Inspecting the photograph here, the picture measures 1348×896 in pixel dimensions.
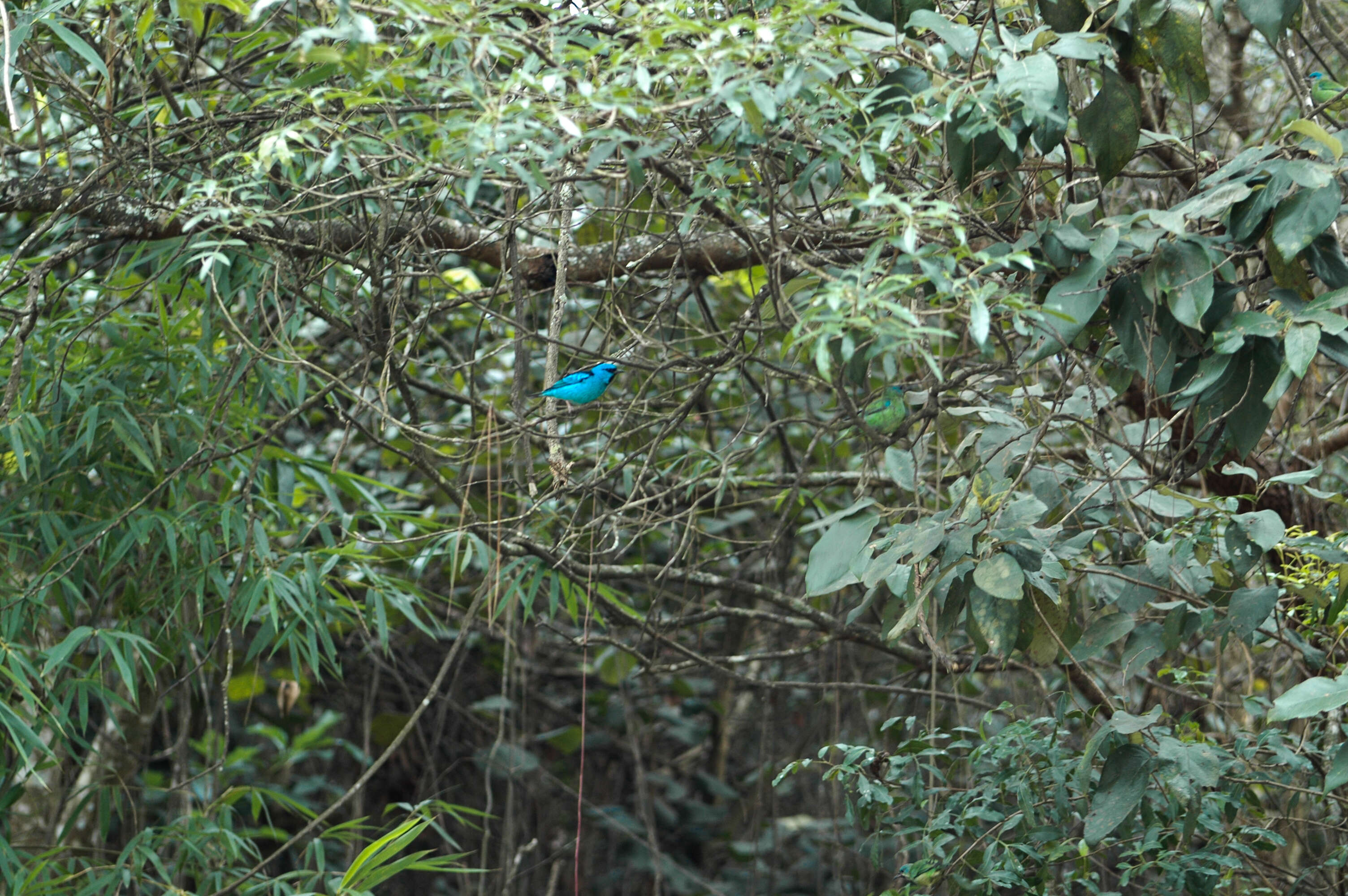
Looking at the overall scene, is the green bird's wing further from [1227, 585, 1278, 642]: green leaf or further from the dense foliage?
[1227, 585, 1278, 642]: green leaf

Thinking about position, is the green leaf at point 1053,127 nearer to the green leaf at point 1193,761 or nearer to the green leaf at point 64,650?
the green leaf at point 1193,761

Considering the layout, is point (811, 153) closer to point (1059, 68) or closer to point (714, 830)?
point (1059, 68)

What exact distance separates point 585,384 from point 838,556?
74 centimetres

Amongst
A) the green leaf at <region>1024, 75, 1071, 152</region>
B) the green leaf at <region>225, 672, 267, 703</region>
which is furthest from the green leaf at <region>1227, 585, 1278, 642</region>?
the green leaf at <region>225, 672, 267, 703</region>

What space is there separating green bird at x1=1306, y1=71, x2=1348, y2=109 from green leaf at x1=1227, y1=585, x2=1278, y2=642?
624 mm

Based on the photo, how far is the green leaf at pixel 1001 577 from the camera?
1.54m

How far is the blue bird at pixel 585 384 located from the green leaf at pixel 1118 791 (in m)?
1.10

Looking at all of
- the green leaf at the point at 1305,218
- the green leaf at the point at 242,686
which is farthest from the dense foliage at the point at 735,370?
the green leaf at the point at 242,686

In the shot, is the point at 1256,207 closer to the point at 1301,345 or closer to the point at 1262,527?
the point at 1301,345

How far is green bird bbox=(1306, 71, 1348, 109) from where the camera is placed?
1745mm

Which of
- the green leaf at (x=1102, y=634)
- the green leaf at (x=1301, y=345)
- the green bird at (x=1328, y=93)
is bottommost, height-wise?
the green leaf at (x=1102, y=634)

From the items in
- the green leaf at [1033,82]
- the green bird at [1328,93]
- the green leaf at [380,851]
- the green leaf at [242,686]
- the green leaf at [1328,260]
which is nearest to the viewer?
the green leaf at [1033,82]

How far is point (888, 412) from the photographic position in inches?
79.1

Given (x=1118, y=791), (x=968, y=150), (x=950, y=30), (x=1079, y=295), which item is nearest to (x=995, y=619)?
(x=1118, y=791)
